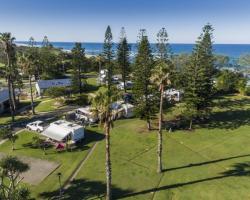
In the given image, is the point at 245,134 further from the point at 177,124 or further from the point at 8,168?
the point at 8,168

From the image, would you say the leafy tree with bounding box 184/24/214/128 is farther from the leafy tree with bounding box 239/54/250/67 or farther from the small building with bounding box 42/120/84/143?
the leafy tree with bounding box 239/54/250/67

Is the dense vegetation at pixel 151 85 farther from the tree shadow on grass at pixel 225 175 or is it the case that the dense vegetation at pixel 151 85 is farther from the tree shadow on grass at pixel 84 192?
the tree shadow on grass at pixel 225 175

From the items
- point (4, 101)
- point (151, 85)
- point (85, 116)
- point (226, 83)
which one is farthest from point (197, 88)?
point (4, 101)

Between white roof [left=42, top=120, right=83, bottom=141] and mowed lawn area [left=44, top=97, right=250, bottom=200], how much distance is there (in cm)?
555

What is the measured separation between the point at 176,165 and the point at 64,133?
1864 centimetres

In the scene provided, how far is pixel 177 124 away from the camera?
52.4 m

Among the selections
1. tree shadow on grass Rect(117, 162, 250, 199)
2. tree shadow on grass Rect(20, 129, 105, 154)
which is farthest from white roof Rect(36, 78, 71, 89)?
tree shadow on grass Rect(117, 162, 250, 199)

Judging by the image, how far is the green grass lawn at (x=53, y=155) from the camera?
32344mm

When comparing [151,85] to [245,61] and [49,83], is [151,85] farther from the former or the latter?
[245,61]

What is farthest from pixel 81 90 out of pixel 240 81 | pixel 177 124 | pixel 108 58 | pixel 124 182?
pixel 124 182

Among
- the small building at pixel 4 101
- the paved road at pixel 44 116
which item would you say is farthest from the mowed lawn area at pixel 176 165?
the small building at pixel 4 101

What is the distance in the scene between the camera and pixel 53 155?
4041 cm

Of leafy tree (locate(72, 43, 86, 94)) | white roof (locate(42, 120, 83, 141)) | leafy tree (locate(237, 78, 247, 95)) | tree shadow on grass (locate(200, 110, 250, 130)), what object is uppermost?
leafy tree (locate(72, 43, 86, 94))

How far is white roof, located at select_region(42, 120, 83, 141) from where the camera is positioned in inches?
1714
